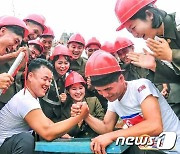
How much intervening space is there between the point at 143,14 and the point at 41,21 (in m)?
2.21

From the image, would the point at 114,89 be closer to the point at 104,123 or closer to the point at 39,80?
the point at 104,123

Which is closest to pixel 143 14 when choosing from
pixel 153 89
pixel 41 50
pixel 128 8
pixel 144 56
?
pixel 128 8

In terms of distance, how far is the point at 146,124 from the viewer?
214 cm

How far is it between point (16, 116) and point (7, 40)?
783 mm

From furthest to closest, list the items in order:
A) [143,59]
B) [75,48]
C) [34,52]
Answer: [75,48]
[34,52]
[143,59]

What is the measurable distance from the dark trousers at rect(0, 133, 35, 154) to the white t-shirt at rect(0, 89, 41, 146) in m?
0.17

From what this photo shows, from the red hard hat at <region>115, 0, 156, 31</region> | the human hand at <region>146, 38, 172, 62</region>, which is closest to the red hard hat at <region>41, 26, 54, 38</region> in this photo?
the red hard hat at <region>115, 0, 156, 31</region>

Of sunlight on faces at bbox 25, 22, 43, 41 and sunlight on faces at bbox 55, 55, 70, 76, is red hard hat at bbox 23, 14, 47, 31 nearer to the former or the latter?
sunlight on faces at bbox 25, 22, 43, 41

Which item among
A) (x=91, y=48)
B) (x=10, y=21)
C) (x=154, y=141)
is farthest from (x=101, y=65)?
(x=91, y=48)

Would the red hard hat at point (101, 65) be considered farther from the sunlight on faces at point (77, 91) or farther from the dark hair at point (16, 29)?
the sunlight on faces at point (77, 91)

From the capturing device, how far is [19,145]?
230 centimetres

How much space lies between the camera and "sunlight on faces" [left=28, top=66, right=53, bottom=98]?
112 inches

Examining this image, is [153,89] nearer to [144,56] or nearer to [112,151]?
[144,56]

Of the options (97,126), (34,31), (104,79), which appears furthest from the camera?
(34,31)
